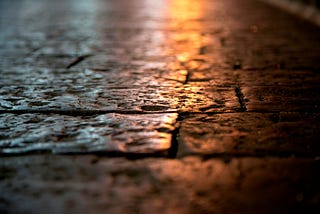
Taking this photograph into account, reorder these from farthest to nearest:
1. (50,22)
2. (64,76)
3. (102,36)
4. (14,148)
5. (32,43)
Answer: (50,22) → (102,36) → (32,43) → (64,76) → (14,148)

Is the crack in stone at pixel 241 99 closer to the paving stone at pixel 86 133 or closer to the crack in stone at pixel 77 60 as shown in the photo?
the paving stone at pixel 86 133

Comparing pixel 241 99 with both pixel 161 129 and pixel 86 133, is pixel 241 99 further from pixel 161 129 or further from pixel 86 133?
pixel 86 133

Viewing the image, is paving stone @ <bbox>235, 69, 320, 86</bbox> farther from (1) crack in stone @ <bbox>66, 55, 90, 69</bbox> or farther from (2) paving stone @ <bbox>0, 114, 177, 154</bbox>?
(1) crack in stone @ <bbox>66, 55, 90, 69</bbox>

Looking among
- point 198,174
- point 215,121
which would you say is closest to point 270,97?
point 215,121

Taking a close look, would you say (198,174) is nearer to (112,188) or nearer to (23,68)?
(112,188)

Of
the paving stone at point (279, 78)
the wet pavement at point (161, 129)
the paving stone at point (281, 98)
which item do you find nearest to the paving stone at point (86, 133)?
the wet pavement at point (161, 129)

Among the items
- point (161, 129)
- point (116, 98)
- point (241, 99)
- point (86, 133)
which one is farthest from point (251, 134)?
point (116, 98)
